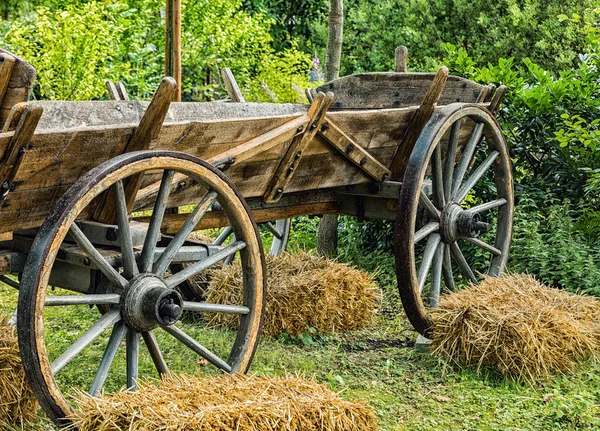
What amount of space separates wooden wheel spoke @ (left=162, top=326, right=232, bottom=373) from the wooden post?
3.13 m

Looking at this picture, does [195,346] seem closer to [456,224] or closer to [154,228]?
[154,228]

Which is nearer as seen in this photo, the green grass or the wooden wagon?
the wooden wagon

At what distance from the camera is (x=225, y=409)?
9.86ft

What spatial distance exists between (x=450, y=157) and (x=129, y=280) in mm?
2202

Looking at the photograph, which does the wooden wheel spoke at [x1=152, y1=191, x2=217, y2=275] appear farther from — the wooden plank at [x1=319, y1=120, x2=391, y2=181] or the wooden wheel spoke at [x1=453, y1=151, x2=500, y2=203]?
the wooden wheel spoke at [x1=453, y1=151, x2=500, y2=203]

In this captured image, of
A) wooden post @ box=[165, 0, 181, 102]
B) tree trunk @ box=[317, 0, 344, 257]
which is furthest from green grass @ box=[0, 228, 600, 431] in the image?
wooden post @ box=[165, 0, 181, 102]

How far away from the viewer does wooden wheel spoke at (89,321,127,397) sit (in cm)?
334

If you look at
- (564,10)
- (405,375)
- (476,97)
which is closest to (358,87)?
(476,97)

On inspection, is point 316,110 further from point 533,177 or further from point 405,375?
point 533,177

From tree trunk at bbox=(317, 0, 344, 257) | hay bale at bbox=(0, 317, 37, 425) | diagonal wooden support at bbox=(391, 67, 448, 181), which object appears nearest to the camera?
hay bale at bbox=(0, 317, 37, 425)

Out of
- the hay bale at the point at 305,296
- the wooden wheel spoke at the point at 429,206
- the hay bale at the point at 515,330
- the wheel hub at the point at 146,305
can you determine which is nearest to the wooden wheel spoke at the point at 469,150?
the wooden wheel spoke at the point at 429,206

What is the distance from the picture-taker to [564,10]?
10.4 meters

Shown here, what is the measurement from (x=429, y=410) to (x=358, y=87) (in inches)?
97.8

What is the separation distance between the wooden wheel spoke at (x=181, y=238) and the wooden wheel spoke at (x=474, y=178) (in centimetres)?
194
